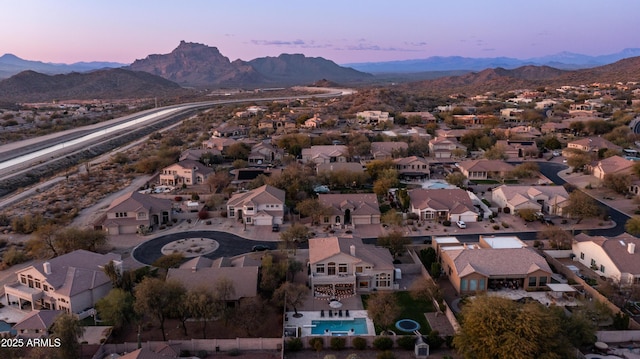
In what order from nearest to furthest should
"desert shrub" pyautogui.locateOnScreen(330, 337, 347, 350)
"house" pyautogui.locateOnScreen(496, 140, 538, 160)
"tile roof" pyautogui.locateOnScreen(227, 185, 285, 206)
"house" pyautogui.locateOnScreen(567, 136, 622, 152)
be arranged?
"desert shrub" pyautogui.locateOnScreen(330, 337, 347, 350) < "tile roof" pyautogui.locateOnScreen(227, 185, 285, 206) < "house" pyautogui.locateOnScreen(567, 136, 622, 152) < "house" pyautogui.locateOnScreen(496, 140, 538, 160)

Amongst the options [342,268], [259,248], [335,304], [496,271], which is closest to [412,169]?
[259,248]

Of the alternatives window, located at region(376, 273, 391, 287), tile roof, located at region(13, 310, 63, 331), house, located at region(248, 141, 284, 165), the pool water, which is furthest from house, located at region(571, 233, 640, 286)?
house, located at region(248, 141, 284, 165)

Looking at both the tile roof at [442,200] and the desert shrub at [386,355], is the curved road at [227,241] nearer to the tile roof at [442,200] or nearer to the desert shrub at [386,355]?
the tile roof at [442,200]

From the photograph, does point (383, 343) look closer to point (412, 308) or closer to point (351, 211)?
point (412, 308)

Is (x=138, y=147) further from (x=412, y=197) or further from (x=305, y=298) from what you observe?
(x=305, y=298)

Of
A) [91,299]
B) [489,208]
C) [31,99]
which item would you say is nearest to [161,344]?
[91,299]

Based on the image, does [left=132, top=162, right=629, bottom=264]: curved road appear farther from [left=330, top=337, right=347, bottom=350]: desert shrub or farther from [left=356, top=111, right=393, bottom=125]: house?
[left=356, top=111, right=393, bottom=125]: house
